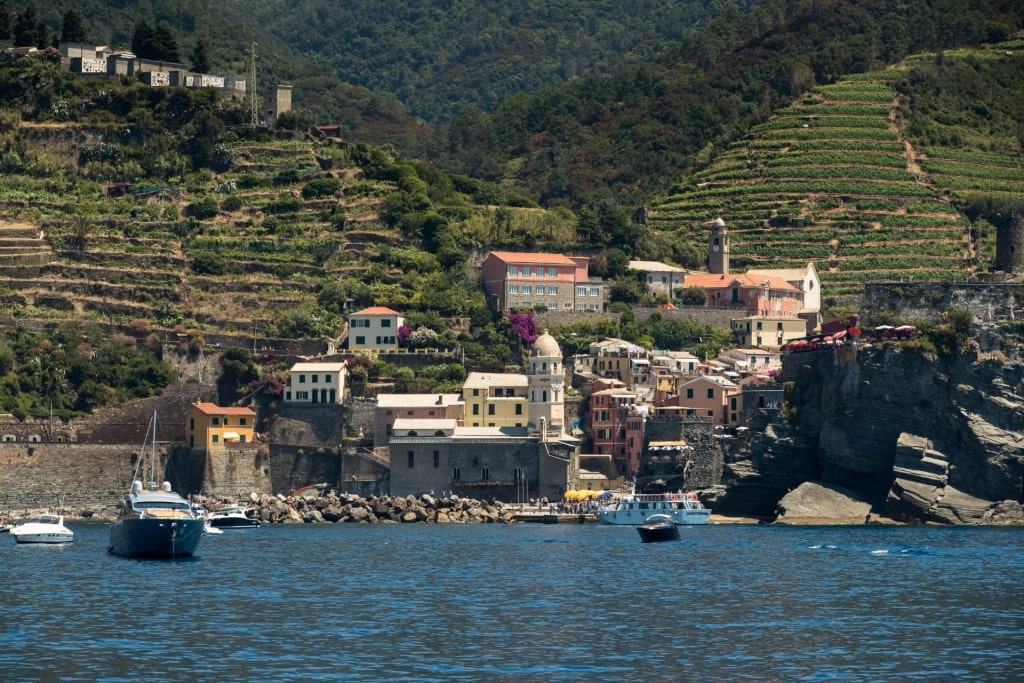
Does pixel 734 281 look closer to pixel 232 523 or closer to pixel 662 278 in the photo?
pixel 662 278

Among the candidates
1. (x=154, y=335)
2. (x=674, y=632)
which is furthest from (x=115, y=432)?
(x=674, y=632)

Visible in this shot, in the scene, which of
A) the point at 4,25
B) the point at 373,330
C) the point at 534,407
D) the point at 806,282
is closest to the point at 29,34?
the point at 4,25

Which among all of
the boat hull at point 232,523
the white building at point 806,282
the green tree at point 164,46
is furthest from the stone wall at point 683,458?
the green tree at point 164,46

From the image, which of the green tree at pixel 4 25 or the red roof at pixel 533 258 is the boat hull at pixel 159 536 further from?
the green tree at pixel 4 25

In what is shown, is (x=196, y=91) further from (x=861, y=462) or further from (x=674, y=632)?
(x=674, y=632)

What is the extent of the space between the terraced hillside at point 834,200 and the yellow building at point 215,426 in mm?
41440

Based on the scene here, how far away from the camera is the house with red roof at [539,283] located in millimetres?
120812

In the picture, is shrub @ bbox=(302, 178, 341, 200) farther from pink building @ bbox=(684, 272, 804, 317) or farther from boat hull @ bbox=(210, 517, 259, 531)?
boat hull @ bbox=(210, 517, 259, 531)

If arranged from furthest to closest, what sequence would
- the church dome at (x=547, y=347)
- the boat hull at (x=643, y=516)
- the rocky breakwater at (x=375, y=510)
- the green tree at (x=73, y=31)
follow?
the green tree at (x=73, y=31) → the church dome at (x=547, y=347) → the rocky breakwater at (x=375, y=510) → the boat hull at (x=643, y=516)

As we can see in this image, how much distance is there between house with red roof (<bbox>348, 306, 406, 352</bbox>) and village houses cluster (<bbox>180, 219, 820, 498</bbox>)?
5 cm

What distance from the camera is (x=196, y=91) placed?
440 ft

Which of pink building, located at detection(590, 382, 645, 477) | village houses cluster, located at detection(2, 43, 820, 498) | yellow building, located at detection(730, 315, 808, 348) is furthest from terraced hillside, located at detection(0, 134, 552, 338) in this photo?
yellow building, located at detection(730, 315, 808, 348)

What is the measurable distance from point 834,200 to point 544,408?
40.3 metres

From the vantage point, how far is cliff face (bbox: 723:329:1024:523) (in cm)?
9588
